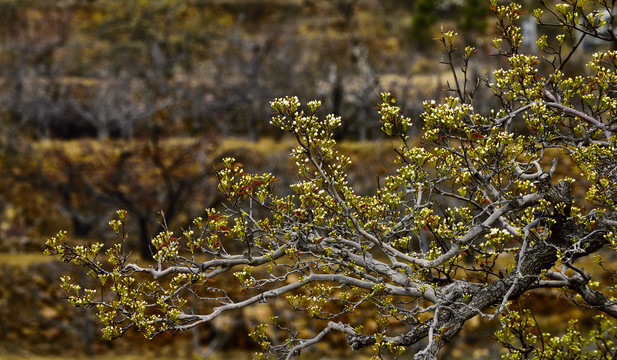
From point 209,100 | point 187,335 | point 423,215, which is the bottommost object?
point 187,335

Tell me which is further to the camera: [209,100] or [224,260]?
[209,100]

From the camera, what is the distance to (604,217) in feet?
13.1

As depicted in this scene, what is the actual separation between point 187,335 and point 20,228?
636 centimetres

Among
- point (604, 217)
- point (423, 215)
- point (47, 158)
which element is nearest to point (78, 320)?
point (47, 158)

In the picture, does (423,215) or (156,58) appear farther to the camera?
(156,58)

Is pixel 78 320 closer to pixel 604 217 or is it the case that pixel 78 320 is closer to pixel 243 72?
pixel 604 217

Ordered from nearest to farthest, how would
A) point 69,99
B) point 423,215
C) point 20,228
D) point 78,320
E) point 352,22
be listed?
point 423,215
point 78,320
point 20,228
point 69,99
point 352,22

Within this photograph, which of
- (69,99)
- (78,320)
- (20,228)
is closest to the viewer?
(78,320)

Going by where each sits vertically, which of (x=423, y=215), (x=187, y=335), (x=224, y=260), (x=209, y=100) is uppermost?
(x=423, y=215)

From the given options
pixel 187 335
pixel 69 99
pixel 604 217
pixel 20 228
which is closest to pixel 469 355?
pixel 187 335

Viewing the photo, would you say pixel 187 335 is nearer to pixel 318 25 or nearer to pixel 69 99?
pixel 69 99

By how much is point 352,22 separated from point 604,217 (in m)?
32.3

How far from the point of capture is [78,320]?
11.7 metres

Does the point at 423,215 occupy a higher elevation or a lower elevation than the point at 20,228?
higher
